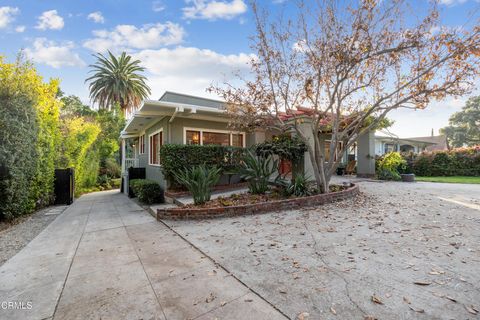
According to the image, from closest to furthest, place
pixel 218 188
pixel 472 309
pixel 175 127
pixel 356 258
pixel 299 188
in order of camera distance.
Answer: pixel 472 309
pixel 356 258
pixel 299 188
pixel 218 188
pixel 175 127

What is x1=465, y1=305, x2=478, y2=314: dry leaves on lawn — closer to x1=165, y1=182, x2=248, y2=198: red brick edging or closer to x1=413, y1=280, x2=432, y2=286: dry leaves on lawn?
x1=413, y1=280, x2=432, y2=286: dry leaves on lawn

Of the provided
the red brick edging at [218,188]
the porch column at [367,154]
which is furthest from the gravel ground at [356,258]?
the porch column at [367,154]

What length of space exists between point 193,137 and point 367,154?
9236mm

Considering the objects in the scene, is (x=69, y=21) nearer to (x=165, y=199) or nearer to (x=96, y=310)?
(x=165, y=199)

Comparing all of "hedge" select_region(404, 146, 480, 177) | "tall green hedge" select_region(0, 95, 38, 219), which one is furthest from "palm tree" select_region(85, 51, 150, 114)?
"hedge" select_region(404, 146, 480, 177)

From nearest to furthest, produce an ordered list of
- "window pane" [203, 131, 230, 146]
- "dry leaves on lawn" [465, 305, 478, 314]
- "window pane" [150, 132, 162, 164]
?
1. "dry leaves on lawn" [465, 305, 478, 314]
2. "window pane" [203, 131, 230, 146]
3. "window pane" [150, 132, 162, 164]

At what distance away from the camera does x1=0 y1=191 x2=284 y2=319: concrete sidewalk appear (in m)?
2.06

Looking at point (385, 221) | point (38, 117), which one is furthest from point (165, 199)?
point (385, 221)

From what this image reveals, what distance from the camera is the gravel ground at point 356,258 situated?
2.01m

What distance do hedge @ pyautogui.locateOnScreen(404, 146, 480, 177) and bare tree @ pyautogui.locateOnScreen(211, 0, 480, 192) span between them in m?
10.7

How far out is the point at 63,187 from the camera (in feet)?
29.6

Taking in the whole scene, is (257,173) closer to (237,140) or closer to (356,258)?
(237,140)

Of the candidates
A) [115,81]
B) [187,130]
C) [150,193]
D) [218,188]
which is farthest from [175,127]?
[115,81]

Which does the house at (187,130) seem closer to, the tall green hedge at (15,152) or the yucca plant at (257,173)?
the yucca plant at (257,173)
